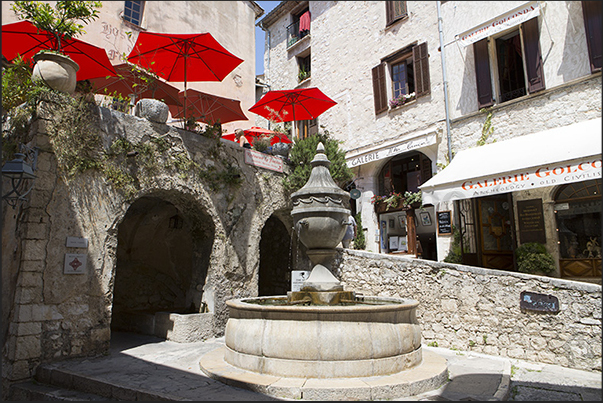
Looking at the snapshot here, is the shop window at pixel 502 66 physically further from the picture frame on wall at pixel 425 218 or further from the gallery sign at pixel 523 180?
the picture frame on wall at pixel 425 218

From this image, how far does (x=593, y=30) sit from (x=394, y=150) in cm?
519

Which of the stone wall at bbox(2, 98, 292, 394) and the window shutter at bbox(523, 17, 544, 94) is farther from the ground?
the window shutter at bbox(523, 17, 544, 94)

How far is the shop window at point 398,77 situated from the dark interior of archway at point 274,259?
4.83 metres

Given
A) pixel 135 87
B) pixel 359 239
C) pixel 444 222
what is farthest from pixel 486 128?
pixel 135 87

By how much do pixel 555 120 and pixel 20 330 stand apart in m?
10.5

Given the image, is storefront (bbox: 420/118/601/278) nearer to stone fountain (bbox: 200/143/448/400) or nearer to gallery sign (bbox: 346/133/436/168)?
gallery sign (bbox: 346/133/436/168)

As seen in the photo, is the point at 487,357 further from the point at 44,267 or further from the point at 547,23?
the point at 547,23

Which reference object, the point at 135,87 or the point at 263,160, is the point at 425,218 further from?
the point at 135,87

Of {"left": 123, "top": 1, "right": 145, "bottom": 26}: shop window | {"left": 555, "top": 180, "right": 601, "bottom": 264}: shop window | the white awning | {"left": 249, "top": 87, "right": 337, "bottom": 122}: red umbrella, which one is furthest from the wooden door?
{"left": 123, "top": 1, "right": 145, "bottom": 26}: shop window

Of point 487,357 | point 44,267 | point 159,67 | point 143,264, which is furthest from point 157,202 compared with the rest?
point 487,357

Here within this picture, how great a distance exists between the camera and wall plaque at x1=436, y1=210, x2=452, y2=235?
10250 millimetres

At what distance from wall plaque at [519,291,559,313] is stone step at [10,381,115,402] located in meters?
5.81

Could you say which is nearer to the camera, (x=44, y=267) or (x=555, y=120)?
(x=44, y=267)

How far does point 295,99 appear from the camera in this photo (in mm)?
10953
